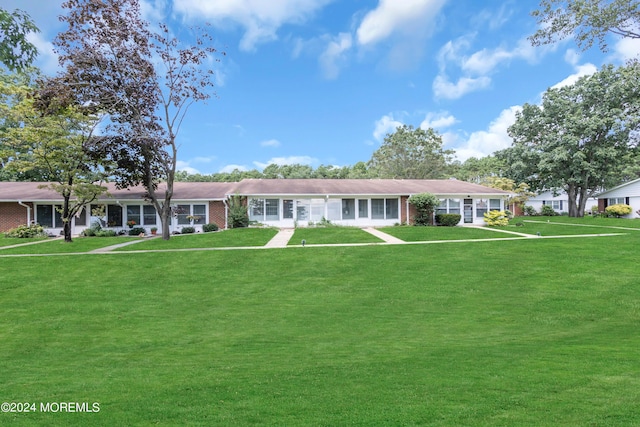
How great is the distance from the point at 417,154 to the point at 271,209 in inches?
1406

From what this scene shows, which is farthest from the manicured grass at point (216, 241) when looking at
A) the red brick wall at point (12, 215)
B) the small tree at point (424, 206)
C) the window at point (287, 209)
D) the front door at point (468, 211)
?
the front door at point (468, 211)

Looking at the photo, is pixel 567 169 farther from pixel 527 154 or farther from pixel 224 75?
pixel 224 75

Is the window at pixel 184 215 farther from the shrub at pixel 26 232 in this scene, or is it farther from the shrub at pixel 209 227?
the shrub at pixel 26 232

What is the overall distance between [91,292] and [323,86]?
25.0 meters

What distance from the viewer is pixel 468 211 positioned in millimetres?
29625

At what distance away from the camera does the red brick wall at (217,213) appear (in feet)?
90.2

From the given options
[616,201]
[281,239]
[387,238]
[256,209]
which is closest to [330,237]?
[281,239]

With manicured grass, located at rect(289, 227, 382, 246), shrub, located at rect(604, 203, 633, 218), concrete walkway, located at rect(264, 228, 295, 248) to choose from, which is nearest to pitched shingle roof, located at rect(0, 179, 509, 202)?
concrete walkway, located at rect(264, 228, 295, 248)

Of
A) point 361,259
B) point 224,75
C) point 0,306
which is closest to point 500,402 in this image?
point 361,259

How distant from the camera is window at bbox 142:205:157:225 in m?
26.8

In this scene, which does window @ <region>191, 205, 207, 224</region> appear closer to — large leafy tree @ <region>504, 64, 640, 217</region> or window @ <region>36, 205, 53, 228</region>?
window @ <region>36, 205, 53, 228</region>

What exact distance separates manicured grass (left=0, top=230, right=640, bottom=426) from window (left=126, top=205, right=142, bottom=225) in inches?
415

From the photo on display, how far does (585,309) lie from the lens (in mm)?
10156

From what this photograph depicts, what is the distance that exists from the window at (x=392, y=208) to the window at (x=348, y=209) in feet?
8.72
